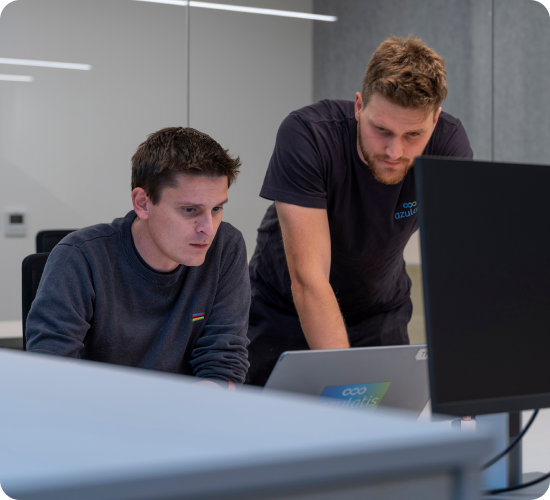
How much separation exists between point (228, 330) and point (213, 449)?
124 centimetres

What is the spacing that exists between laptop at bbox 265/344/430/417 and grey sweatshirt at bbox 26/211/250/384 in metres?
0.46

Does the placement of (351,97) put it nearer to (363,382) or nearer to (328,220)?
(328,220)

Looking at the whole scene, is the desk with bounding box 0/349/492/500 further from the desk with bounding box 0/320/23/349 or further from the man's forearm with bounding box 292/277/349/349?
the desk with bounding box 0/320/23/349

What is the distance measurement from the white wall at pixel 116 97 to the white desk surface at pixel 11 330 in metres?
0.56

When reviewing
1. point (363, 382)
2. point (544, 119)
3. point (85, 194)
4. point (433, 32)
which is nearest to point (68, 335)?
point (363, 382)

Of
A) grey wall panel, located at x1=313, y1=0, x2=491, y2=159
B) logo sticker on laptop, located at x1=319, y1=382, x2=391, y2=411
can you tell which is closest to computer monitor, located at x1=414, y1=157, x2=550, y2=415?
logo sticker on laptop, located at x1=319, y1=382, x2=391, y2=411

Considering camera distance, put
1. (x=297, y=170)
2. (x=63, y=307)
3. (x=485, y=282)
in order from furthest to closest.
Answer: (x=297, y=170) → (x=63, y=307) → (x=485, y=282)

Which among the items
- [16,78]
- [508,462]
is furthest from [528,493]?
[16,78]

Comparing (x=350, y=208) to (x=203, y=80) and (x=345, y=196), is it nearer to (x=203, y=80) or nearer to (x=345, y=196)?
(x=345, y=196)

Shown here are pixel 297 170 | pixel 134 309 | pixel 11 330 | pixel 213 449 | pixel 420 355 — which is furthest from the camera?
pixel 11 330

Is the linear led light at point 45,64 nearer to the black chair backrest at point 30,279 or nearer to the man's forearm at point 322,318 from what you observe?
the black chair backrest at point 30,279

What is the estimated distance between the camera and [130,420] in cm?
25

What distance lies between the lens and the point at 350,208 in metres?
1.58

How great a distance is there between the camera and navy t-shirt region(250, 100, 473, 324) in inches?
58.4
